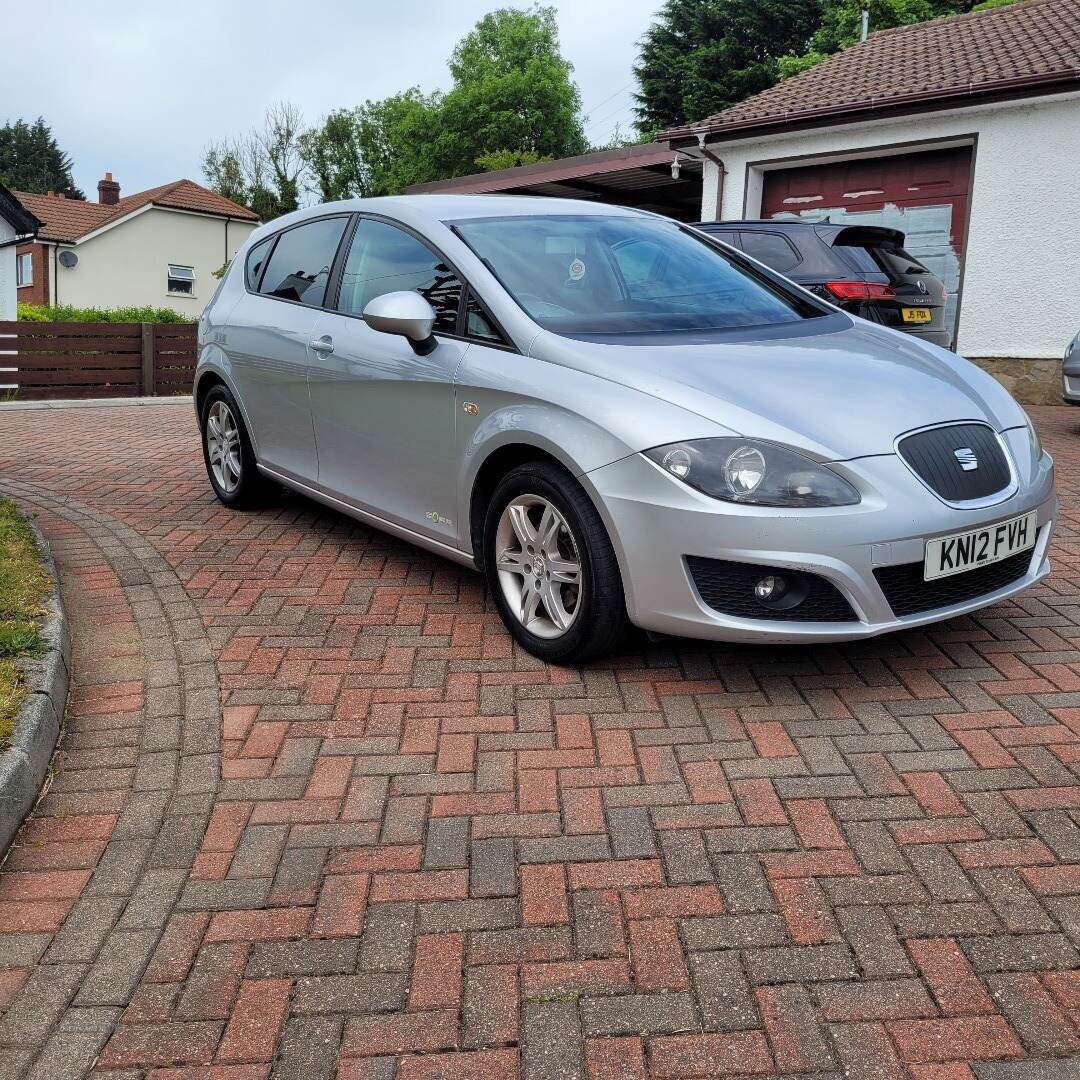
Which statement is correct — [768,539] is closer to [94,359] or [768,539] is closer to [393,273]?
[393,273]

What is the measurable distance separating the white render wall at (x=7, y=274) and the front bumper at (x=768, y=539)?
86.0 feet

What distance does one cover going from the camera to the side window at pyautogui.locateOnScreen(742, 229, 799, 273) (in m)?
8.98

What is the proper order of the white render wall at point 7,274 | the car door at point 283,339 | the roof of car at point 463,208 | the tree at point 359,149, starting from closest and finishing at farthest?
the roof of car at point 463,208, the car door at point 283,339, the white render wall at point 7,274, the tree at point 359,149

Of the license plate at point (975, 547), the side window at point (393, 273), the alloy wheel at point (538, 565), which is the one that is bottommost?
the alloy wheel at point (538, 565)

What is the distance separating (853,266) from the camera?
8.91 meters

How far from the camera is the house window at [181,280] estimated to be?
3969cm

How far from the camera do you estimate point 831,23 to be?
38.6 metres

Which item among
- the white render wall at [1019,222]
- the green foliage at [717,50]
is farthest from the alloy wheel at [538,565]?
the green foliage at [717,50]

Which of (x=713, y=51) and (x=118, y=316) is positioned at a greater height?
(x=713, y=51)

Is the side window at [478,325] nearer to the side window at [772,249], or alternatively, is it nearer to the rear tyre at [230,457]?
the rear tyre at [230,457]

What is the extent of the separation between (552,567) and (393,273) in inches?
65.2

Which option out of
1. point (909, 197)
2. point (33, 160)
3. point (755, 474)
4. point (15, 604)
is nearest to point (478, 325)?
point (755, 474)

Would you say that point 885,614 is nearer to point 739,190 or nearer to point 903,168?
point 903,168

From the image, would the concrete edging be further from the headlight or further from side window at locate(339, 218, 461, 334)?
the headlight
